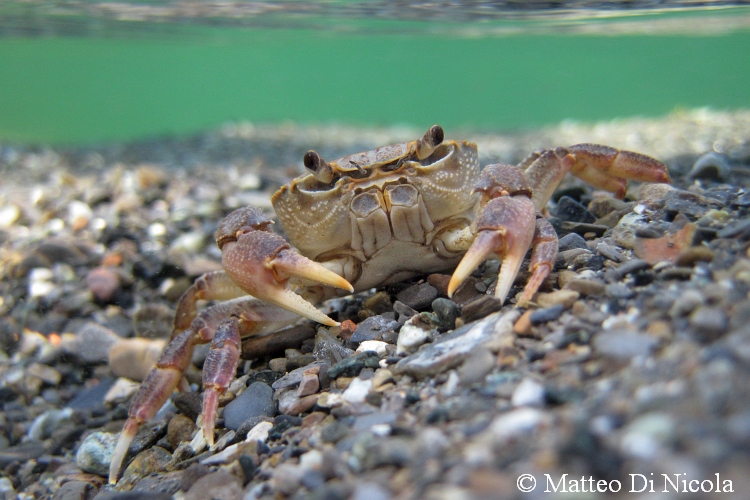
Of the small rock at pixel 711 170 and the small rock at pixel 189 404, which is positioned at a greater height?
the small rock at pixel 711 170

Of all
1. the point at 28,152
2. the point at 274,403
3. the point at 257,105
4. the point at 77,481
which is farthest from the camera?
the point at 257,105

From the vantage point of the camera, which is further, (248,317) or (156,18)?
(156,18)

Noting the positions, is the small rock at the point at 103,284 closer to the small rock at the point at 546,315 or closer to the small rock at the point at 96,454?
the small rock at the point at 96,454

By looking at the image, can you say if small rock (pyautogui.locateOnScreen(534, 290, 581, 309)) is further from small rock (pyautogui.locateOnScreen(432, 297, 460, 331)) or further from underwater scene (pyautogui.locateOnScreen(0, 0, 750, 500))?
small rock (pyautogui.locateOnScreen(432, 297, 460, 331))

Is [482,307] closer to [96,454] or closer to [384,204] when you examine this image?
[384,204]

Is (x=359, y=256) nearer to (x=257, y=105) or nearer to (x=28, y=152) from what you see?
(x=28, y=152)

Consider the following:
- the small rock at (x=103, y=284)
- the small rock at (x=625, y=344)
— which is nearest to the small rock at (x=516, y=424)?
the small rock at (x=625, y=344)

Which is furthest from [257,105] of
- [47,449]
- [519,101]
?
[47,449]
